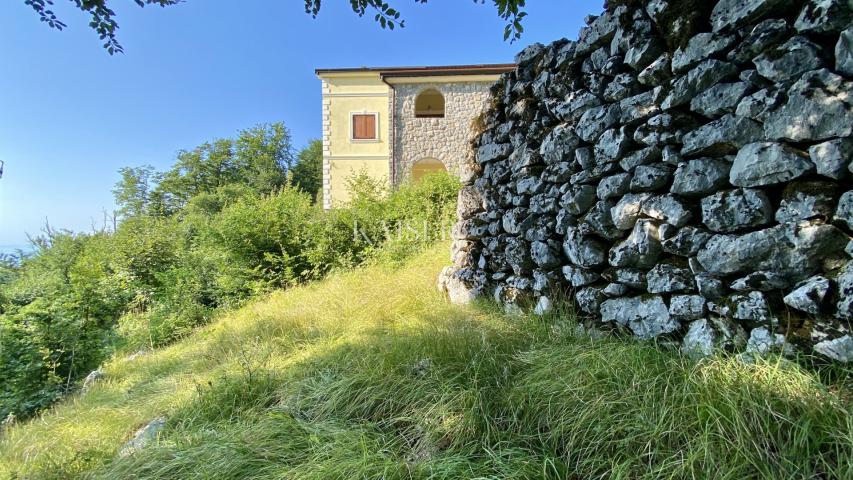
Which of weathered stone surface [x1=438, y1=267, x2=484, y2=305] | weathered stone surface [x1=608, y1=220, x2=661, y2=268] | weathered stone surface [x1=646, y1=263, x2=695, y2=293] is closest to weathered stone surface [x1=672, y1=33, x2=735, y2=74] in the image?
weathered stone surface [x1=608, y1=220, x2=661, y2=268]

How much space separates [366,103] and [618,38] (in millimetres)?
13799

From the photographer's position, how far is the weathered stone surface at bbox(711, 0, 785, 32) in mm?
1633

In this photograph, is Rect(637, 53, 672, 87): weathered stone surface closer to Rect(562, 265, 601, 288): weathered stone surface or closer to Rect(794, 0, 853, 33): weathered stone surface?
Rect(794, 0, 853, 33): weathered stone surface

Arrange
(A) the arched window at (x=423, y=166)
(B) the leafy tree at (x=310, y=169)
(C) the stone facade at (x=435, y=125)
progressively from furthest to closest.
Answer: (B) the leafy tree at (x=310, y=169) → (A) the arched window at (x=423, y=166) → (C) the stone facade at (x=435, y=125)

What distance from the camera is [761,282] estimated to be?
1.66 metres

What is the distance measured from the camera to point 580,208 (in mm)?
2684

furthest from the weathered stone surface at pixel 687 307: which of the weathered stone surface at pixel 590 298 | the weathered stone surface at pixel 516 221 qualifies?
the weathered stone surface at pixel 516 221

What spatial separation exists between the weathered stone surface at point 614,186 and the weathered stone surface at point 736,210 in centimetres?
50

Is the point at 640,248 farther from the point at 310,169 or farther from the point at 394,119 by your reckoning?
the point at 310,169

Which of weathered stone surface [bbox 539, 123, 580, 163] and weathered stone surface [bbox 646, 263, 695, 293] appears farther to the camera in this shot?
weathered stone surface [bbox 539, 123, 580, 163]

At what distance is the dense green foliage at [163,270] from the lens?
5.10 metres

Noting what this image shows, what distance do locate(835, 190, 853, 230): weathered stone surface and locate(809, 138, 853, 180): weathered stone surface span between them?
8 centimetres

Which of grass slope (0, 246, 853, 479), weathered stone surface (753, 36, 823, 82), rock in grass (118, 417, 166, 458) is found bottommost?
rock in grass (118, 417, 166, 458)

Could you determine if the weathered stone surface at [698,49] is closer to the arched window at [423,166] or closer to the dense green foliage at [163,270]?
the dense green foliage at [163,270]
